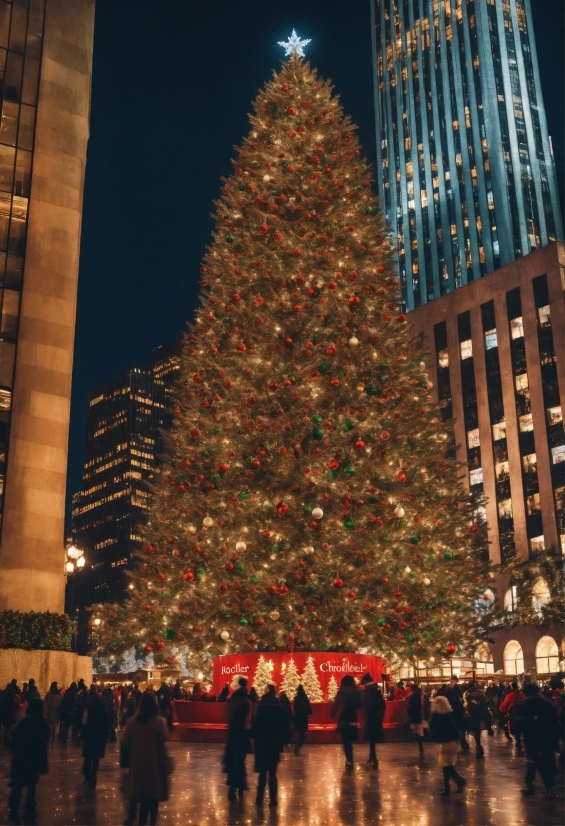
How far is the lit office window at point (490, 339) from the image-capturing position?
85.9 meters

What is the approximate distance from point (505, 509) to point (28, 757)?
74719 mm

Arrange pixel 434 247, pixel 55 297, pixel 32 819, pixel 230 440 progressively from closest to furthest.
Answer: pixel 32 819 → pixel 230 440 → pixel 55 297 → pixel 434 247

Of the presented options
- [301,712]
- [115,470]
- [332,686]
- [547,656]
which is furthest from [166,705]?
[115,470]

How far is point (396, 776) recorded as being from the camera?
14211mm

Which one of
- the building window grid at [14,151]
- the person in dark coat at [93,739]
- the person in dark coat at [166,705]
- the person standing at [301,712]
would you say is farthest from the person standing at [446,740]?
the building window grid at [14,151]

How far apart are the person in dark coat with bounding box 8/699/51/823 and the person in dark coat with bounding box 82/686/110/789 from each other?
9.65ft

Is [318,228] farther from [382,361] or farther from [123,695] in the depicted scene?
[123,695]

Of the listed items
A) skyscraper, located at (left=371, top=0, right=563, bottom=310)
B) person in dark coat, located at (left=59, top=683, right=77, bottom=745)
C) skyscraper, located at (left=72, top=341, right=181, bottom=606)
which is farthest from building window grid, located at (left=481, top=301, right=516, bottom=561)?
skyscraper, located at (left=72, top=341, right=181, bottom=606)

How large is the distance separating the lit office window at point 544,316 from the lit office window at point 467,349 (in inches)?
344

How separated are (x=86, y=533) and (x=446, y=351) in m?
104

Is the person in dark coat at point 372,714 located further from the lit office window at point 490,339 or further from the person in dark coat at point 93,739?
the lit office window at point 490,339

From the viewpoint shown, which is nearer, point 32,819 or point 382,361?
point 32,819

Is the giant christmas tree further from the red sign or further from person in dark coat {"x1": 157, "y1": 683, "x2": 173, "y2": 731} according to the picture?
person in dark coat {"x1": 157, "y1": 683, "x2": 173, "y2": 731}

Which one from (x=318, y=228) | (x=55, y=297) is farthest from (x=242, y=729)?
(x=55, y=297)
